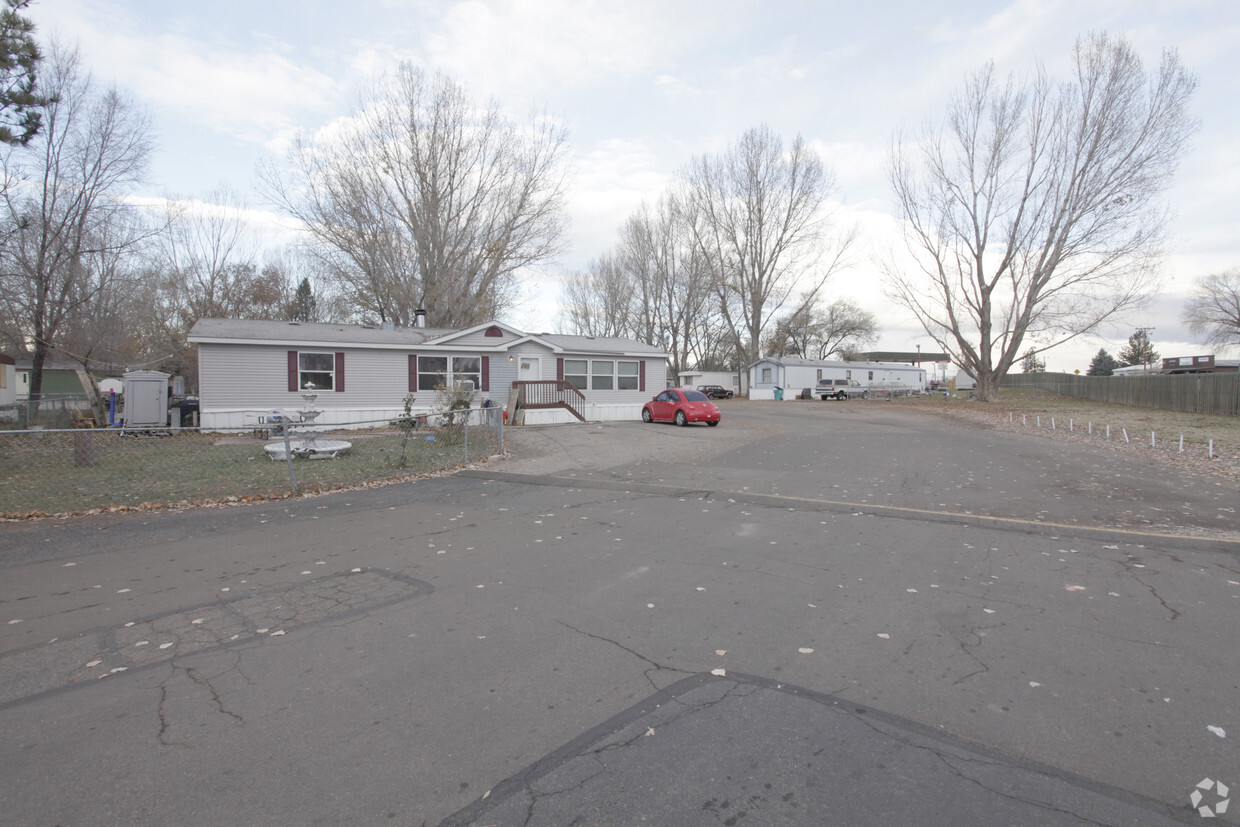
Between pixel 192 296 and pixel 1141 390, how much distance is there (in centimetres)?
5734

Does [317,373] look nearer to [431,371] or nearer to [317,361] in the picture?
[317,361]

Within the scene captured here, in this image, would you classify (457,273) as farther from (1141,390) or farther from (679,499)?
(1141,390)

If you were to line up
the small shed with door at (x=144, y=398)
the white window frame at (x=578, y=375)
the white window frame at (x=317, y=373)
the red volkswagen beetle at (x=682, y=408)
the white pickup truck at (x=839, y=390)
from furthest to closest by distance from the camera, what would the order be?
the white pickup truck at (x=839, y=390) → the white window frame at (x=578, y=375) → the red volkswagen beetle at (x=682, y=408) → the white window frame at (x=317, y=373) → the small shed with door at (x=144, y=398)

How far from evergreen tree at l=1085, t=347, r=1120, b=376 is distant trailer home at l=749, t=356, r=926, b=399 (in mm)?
31730

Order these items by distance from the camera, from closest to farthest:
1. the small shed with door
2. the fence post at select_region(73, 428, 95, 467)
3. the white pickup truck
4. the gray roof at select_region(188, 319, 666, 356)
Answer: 1. the fence post at select_region(73, 428, 95, 467)
2. the small shed with door
3. the gray roof at select_region(188, 319, 666, 356)
4. the white pickup truck

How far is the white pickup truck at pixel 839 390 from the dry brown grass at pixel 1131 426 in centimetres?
1218

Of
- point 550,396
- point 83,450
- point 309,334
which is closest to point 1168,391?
point 550,396

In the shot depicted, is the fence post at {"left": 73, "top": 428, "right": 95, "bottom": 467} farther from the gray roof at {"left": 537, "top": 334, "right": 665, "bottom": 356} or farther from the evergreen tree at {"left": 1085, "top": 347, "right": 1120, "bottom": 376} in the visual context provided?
the evergreen tree at {"left": 1085, "top": 347, "right": 1120, "bottom": 376}

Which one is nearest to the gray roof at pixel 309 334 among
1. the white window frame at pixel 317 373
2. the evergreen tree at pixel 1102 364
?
the white window frame at pixel 317 373

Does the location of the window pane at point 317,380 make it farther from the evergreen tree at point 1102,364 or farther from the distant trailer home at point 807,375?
the evergreen tree at point 1102,364

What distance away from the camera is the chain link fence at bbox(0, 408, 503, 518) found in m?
9.31

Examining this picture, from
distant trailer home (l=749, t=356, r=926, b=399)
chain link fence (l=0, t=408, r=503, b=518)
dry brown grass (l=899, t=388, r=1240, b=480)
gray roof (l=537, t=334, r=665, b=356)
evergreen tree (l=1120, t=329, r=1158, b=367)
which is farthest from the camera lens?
evergreen tree (l=1120, t=329, r=1158, b=367)

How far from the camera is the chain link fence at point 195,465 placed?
9.31 metres

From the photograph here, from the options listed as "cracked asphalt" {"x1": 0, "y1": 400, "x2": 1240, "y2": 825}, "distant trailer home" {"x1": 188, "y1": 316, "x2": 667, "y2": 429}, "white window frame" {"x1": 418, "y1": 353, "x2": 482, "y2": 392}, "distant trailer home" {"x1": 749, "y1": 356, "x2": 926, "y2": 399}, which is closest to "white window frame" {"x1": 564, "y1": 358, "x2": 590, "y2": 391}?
"distant trailer home" {"x1": 188, "y1": 316, "x2": 667, "y2": 429}
